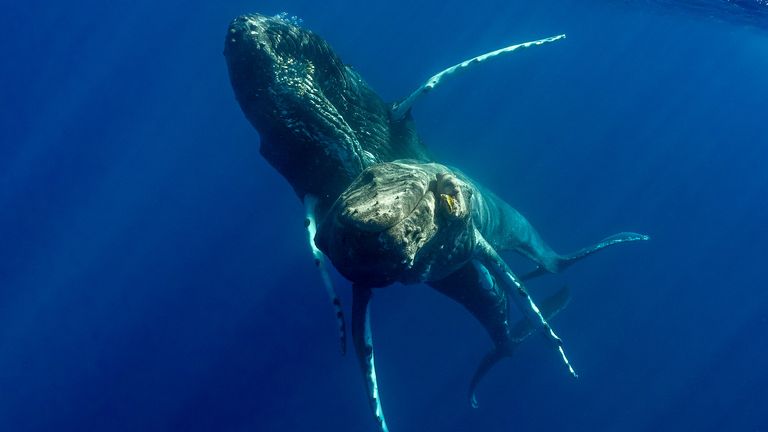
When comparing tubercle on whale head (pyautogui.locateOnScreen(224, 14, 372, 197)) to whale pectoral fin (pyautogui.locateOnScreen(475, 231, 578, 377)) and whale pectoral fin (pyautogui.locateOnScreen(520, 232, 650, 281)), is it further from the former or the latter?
whale pectoral fin (pyautogui.locateOnScreen(520, 232, 650, 281))

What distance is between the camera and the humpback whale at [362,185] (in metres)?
4.81

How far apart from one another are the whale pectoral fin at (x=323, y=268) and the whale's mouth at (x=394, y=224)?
1.34 metres

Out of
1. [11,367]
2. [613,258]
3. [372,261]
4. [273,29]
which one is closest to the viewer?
[372,261]

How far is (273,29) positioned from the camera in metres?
7.27

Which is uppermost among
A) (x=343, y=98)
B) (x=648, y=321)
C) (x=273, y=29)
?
(x=273, y=29)

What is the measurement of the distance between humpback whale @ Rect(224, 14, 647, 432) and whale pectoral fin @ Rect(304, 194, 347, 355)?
0.06 feet

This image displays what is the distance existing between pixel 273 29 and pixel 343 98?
1603 mm

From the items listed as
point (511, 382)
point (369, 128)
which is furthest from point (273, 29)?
point (511, 382)

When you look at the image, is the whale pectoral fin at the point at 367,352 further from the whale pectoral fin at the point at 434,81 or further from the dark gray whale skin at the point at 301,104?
the whale pectoral fin at the point at 434,81

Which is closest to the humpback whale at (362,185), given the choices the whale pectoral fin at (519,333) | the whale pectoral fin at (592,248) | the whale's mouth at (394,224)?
the whale's mouth at (394,224)

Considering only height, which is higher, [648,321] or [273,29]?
[273,29]

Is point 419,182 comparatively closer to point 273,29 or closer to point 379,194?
point 379,194

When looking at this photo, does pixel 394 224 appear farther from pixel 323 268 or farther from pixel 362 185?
pixel 323 268

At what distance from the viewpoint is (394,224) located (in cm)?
453
